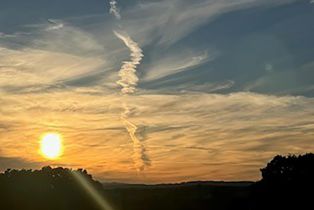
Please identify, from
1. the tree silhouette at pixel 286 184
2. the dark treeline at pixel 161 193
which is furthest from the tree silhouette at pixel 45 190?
the tree silhouette at pixel 286 184

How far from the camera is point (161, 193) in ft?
384

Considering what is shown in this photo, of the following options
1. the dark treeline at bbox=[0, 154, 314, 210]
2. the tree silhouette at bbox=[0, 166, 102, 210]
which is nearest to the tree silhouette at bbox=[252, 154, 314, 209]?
the dark treeline at bbox=[0, 154, 314, 210]

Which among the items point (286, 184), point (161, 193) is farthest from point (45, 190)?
point (286, 184)

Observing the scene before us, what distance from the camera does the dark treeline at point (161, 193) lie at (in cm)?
6888

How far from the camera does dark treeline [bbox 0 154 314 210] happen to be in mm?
68875

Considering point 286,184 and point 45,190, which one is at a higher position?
point 45,190

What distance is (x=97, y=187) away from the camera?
312 ft

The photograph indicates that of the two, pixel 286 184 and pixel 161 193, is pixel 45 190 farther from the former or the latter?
pixel 286 184

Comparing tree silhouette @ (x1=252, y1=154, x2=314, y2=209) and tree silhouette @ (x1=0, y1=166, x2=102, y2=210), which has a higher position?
tree silhouette @ (x1=0, y1=166, x2=102, y2=210)

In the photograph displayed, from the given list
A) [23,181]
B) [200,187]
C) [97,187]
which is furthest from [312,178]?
[200,187]

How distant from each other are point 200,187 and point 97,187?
3755 cm

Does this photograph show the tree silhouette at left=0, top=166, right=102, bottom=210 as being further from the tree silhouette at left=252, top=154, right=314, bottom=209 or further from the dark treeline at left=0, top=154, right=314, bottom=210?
the tree silhouette at left=252, top=154, right=314, bottom=209

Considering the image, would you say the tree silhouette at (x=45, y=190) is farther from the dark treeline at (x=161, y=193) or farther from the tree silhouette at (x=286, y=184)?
the tree silhouette at (x=286, y=184)

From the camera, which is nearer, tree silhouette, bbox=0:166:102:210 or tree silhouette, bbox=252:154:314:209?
tree silhouette, bbox=252:154:314:209
